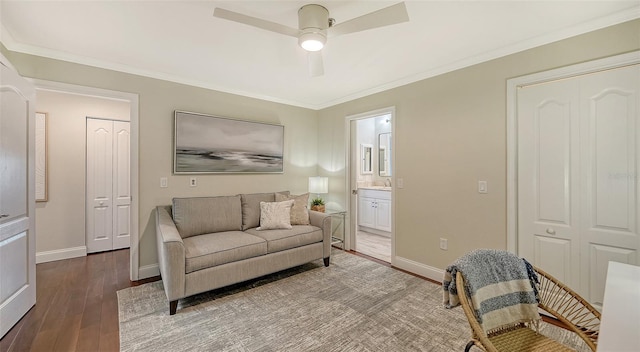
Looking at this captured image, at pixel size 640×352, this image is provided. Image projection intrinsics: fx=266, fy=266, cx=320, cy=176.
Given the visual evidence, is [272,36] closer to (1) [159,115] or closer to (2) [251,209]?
(1) [159,115]

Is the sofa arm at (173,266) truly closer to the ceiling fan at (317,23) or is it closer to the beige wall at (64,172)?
the ceiling fan at (317,23)

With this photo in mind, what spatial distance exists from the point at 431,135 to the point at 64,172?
16.0 ft

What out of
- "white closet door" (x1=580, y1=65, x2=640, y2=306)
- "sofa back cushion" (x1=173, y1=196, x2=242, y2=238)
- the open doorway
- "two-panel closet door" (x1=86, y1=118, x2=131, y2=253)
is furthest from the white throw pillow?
"white closet door" (x1=580, y1=65, x2=640, y2=306)

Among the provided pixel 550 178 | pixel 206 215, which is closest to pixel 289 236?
pixel 206 215

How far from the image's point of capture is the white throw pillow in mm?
3271

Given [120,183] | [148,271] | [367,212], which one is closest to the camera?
[148,271]

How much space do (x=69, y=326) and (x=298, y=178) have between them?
3.05m

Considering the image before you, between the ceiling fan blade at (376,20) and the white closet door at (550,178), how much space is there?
1582 millimetres

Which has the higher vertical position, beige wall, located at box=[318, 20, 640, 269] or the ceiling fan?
the ceiling fan

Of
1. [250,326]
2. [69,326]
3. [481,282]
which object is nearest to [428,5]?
[481,282]

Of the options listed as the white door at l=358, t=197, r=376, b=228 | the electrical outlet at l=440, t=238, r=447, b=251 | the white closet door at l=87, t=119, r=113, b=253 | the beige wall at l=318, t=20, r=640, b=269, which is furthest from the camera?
the white door at l=358, t=197, r=376, b=228

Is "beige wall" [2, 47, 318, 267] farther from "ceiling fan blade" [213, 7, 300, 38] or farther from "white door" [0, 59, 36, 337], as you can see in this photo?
"ceiling fan blade" [213, 7, 300, 38]

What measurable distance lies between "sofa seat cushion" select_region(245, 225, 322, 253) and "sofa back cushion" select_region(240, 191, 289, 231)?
13cm

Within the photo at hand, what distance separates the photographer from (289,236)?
3.10 meters
